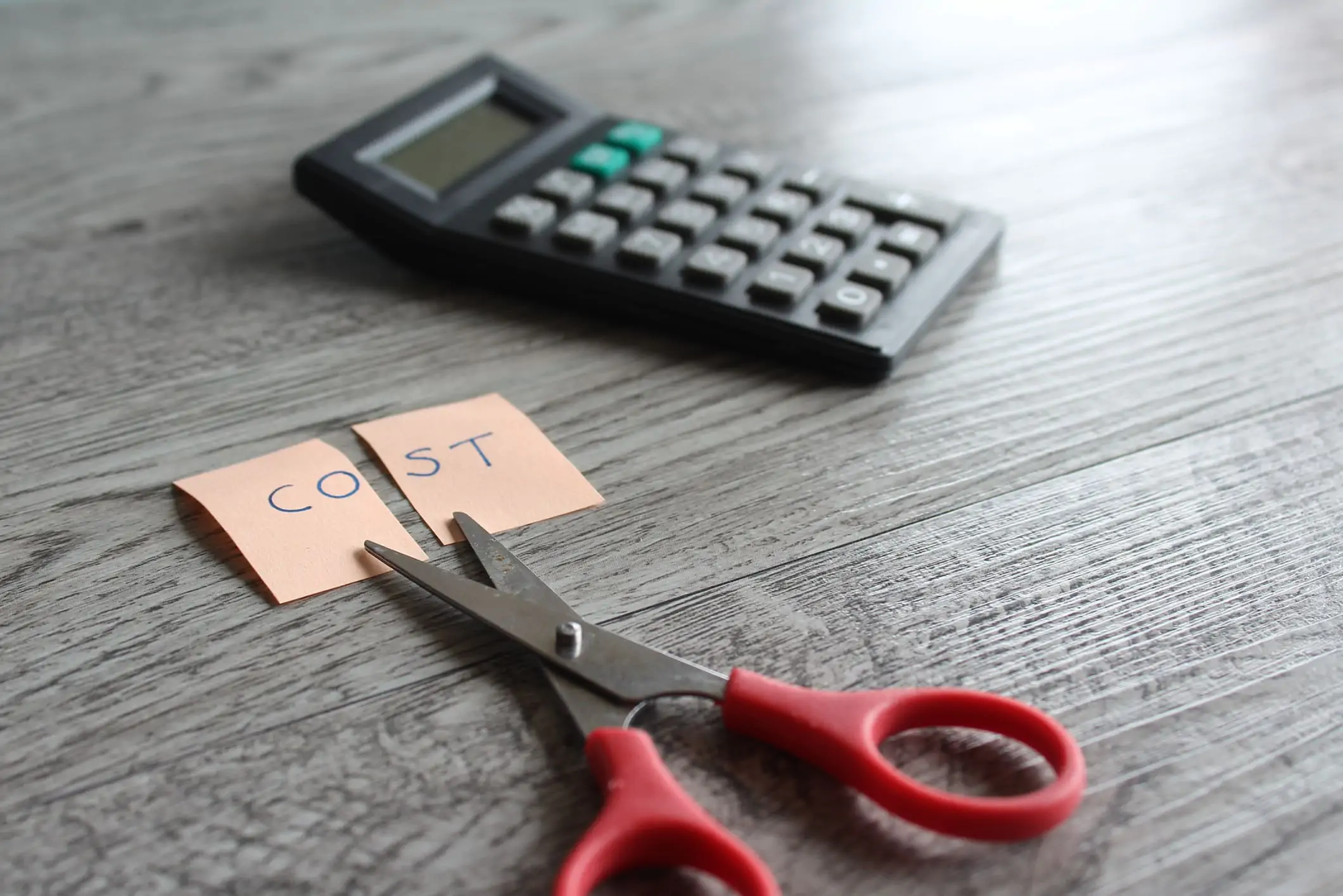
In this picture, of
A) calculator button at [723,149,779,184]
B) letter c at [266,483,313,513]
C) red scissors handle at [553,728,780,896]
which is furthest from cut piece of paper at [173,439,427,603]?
calculator button at [723,149,779,184]

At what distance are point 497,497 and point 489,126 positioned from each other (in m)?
0.25

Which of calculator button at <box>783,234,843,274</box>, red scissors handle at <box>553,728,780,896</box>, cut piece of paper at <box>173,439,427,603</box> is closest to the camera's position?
red scissors handle at <box>553,728,780,896</box>

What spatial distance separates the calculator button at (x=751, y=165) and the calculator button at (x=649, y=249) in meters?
0.07

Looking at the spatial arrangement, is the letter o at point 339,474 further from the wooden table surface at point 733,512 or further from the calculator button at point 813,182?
the calculator button at point 813,182

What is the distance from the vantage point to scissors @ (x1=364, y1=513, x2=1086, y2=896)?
269 mm

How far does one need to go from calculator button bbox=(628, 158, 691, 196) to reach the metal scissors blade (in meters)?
0.23

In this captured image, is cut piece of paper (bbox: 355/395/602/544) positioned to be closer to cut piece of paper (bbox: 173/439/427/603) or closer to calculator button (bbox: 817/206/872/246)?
cut piece of paper (bbox: 173/439/427/603)

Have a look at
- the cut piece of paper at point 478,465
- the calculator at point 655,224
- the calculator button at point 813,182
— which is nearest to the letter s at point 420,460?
the cut piece of paper at point 478,465

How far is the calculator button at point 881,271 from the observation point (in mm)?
465

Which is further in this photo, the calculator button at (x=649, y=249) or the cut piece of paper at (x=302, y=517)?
the calculator button at (x=649, y=249)

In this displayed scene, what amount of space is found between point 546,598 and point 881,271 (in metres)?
0.21

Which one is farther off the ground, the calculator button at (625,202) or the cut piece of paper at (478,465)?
the calculator button at (625,202)

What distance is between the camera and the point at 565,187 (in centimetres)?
52

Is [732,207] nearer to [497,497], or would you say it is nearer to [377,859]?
[497,497]
